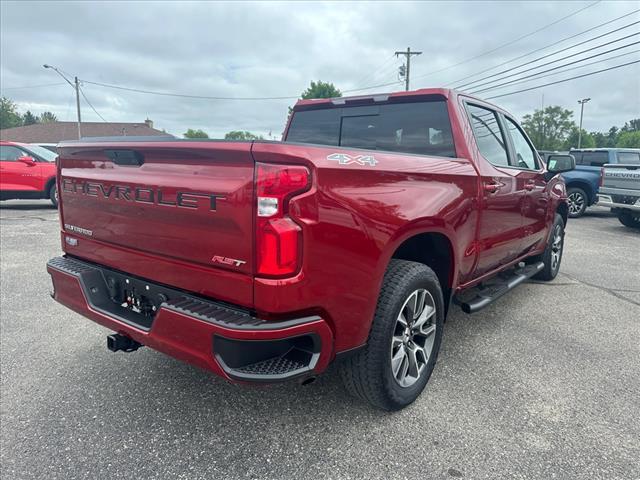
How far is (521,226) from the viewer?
4.00 metres

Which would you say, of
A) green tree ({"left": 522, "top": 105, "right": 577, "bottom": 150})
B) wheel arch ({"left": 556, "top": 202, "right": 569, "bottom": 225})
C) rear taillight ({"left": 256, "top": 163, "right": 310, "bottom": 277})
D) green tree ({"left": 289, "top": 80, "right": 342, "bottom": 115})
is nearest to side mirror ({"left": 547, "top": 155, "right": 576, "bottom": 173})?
wheel arch ({"left": 556, "top": 202, "right": 569, "bottom": 225})

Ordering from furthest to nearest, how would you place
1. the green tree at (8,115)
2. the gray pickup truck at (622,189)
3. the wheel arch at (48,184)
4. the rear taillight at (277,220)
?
the green tree at (8,115)
the wheel arch at (48,184)
the gray pickup truck at (622,189)
the rear taillight at (277,220)

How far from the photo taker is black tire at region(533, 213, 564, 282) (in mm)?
5118

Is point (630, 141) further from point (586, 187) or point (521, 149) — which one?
point (521, 149)

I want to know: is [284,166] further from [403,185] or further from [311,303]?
[403,185]

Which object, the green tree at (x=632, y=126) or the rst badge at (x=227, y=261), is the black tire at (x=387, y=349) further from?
the green tree at (x=632, y=126)

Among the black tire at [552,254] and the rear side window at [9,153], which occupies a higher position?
the rear side window at [9,153]

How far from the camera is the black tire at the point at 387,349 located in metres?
2.29

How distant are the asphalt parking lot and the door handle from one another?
49.4 inches

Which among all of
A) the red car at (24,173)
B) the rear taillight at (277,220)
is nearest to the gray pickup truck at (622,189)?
the rear taillight at (277,220)

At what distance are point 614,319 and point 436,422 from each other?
2781 millimetres

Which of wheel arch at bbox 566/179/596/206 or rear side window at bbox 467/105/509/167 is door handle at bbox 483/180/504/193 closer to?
rear side window at bbox 467/105/509/167

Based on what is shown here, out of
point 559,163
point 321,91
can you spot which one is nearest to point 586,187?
point 559,163

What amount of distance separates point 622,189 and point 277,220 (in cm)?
1038
